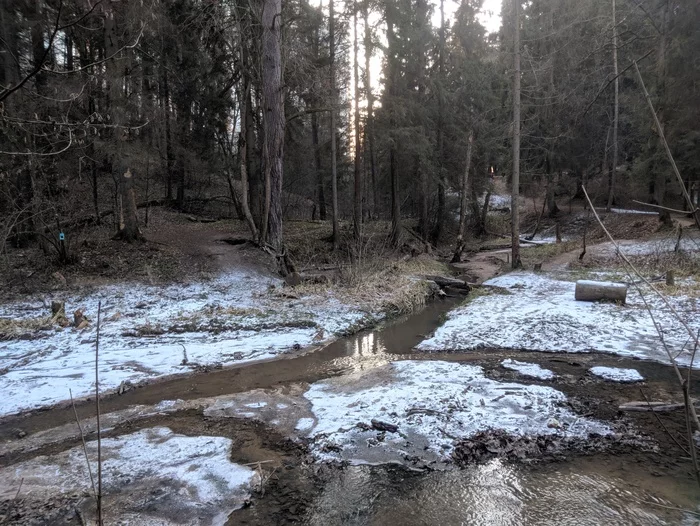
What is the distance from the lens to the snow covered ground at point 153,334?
22.4ft

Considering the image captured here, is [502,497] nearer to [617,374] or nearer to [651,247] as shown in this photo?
[617,374]

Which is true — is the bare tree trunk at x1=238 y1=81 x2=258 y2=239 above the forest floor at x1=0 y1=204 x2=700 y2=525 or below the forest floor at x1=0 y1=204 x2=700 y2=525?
above

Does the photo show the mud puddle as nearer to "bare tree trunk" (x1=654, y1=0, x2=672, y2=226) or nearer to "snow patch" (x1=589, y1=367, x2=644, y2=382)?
"snow patch" (x1=589, y1=367, x2=644, y2=382)

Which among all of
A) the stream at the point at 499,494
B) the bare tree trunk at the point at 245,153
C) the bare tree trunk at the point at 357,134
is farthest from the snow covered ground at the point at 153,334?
the bare tree trunk at the point at 357,134

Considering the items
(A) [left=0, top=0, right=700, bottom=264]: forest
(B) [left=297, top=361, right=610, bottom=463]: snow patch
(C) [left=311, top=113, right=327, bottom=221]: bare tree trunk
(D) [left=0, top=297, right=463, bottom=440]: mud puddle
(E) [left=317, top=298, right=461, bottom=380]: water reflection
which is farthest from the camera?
(C) [left=311, top=113, right=327, bottom=221]: bare tree trunk

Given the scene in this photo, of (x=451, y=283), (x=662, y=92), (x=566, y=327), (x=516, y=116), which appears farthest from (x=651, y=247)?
(x=566, y=327)

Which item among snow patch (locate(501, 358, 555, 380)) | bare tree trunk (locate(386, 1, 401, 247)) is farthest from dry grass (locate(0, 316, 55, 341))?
bare tree trunk (locate(386, 1, 401, 247))

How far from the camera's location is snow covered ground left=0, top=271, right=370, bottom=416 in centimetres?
684

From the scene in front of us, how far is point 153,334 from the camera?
888 centimetres

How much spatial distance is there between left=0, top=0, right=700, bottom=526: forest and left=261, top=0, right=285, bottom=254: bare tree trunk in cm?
7

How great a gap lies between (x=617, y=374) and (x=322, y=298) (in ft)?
23.3

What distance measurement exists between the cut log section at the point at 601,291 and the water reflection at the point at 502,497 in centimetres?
699

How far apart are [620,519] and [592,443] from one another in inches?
49.0

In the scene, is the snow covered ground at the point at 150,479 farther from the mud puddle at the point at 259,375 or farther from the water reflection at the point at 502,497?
the mud puddle at the point at 259,375
